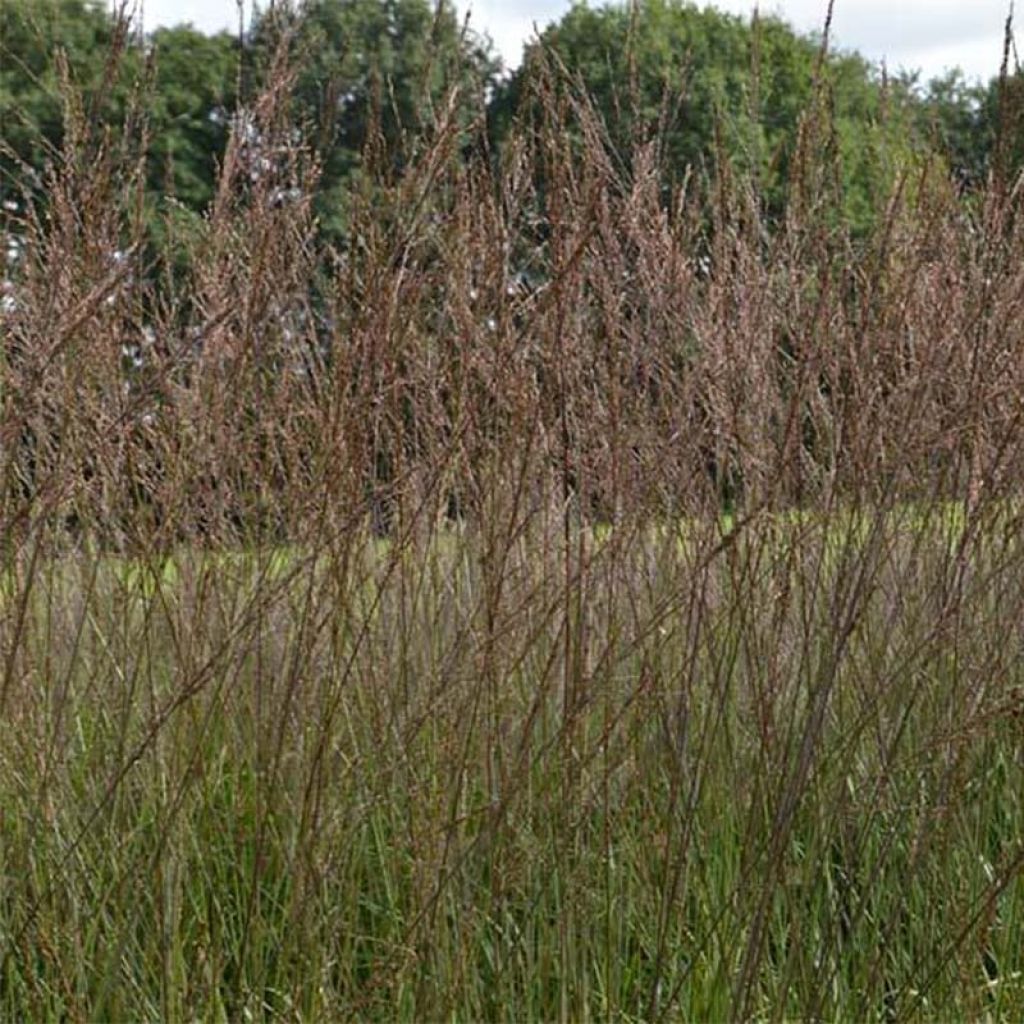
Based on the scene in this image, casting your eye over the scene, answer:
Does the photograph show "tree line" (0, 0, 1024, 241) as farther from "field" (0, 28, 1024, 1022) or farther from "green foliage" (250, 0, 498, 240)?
"field" (0, 28, 1024, 1022)

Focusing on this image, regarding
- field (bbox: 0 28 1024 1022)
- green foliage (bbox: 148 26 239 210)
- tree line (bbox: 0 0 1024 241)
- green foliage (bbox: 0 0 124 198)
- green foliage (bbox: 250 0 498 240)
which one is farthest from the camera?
green foliage (bbox: 148 26 239 210)

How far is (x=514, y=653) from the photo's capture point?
2.23m

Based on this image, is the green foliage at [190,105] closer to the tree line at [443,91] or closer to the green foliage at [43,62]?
the tree line at [443,91]

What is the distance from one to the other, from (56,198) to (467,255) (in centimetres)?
63

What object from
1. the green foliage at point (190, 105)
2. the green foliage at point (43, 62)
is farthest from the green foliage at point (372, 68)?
the green foliage at point (43, 62)

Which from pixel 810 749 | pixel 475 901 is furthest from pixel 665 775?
pixel 810 749

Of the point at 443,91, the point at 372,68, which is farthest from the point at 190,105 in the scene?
the point at 372,68

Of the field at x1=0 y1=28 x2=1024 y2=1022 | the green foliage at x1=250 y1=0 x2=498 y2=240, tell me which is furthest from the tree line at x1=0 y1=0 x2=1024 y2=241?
the field at x1=0 y1=28 x2=1024 y2=1022

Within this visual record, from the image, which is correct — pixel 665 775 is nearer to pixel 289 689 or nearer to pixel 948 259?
pixel 289 689

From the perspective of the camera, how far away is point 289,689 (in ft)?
5.44

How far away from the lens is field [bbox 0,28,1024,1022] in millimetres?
1743

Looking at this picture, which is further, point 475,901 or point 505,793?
point 475,901

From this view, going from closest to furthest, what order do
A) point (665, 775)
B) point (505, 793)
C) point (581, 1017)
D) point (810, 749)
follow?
point (810, 749), point (505, 793), point (581, 1017), point (665, 775)

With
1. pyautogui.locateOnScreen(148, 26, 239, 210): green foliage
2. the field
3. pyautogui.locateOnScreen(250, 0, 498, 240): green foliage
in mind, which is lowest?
the field
